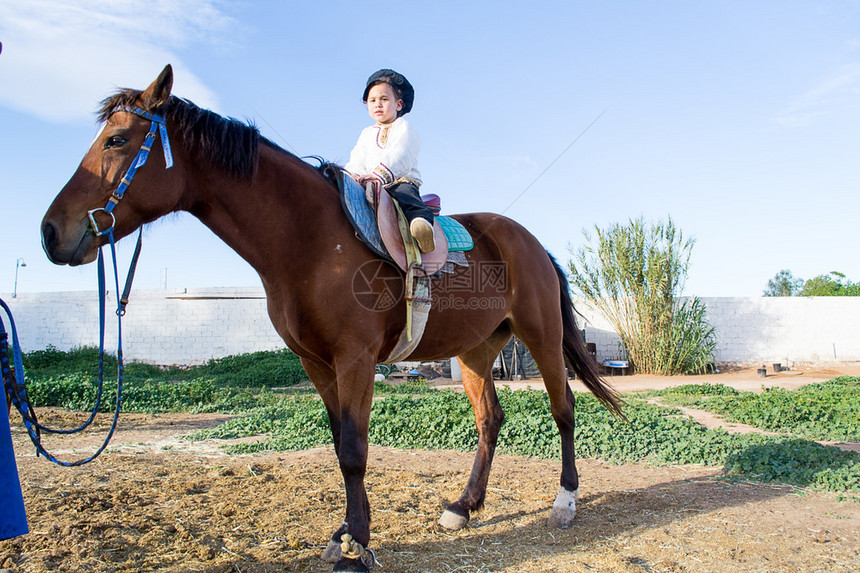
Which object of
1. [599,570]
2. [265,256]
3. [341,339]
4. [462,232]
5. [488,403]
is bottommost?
[599,570]

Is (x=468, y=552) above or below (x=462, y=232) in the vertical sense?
below

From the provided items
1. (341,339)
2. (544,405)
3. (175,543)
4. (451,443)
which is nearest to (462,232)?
(341,339)

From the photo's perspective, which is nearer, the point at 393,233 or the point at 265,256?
the point at 265,256

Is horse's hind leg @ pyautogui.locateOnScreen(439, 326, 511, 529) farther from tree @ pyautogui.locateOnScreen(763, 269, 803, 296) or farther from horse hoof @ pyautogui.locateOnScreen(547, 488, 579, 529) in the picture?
tree @ pyautogui.locateOnScreen(763, 269, 803, 296)

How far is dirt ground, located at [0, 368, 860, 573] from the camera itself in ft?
9.20

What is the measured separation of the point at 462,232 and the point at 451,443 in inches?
121

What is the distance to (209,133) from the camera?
2652 millimetres

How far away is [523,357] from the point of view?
53.4ft

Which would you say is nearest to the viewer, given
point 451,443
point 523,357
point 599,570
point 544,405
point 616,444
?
point 599,570

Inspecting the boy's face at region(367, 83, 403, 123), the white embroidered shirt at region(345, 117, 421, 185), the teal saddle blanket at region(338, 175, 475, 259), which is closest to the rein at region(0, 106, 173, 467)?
the teal saddle blanket at region(338, 175, 475, 259)

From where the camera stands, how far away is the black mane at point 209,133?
8.34 ft

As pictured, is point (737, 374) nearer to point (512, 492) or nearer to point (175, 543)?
point (512, 492)

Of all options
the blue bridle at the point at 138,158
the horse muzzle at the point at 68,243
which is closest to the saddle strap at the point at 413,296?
the blue bridle at the point at 138,158

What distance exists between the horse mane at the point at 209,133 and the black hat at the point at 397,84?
3.47 feet
